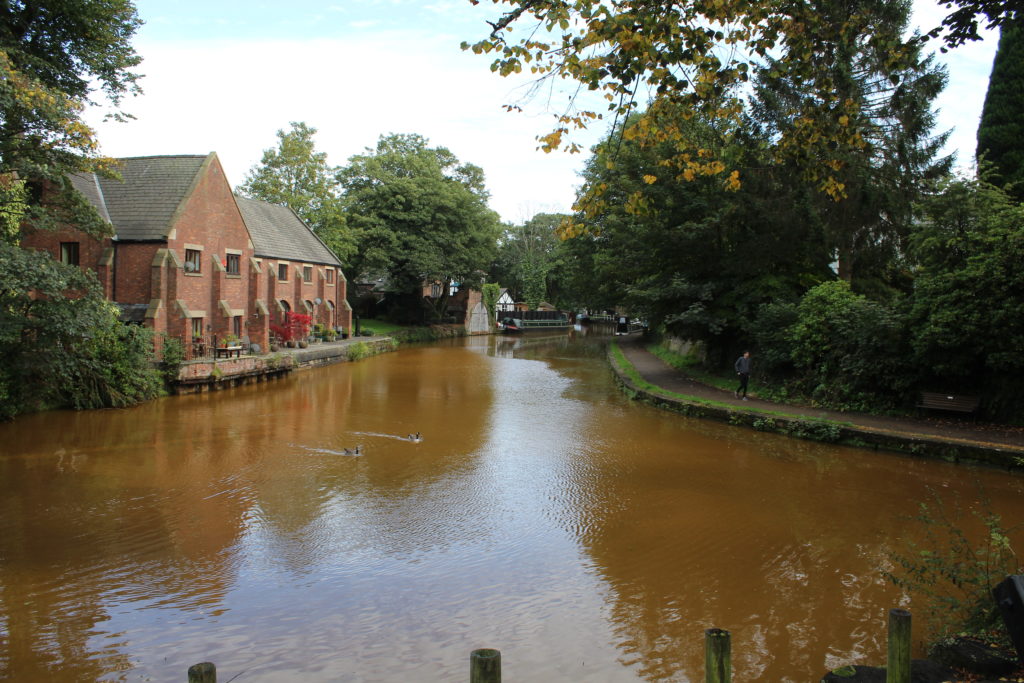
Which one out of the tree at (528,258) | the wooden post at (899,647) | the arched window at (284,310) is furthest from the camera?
the tree at (528,258)

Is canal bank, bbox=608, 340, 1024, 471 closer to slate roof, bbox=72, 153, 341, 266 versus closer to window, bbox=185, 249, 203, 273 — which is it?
window, bbox=185, 249, 203, 273

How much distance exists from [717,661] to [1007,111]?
22925mm

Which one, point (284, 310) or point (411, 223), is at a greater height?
point (411, 223)

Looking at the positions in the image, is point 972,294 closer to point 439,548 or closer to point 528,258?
point 439,548

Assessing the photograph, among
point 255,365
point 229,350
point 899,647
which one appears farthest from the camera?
point 229,350

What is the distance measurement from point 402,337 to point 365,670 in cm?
3862

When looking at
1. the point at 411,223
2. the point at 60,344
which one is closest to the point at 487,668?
the point at 60,344

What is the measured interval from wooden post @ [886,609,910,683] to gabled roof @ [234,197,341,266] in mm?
31935

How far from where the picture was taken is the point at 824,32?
20.6ft

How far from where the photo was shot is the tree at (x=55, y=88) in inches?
574

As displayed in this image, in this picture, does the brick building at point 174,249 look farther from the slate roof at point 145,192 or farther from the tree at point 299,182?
the tree at point 299,182

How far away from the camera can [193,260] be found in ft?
84.0

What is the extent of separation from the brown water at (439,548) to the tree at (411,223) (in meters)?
27.7

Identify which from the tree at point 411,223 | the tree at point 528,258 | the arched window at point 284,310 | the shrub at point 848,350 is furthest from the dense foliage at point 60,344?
the tree at point 528,258
